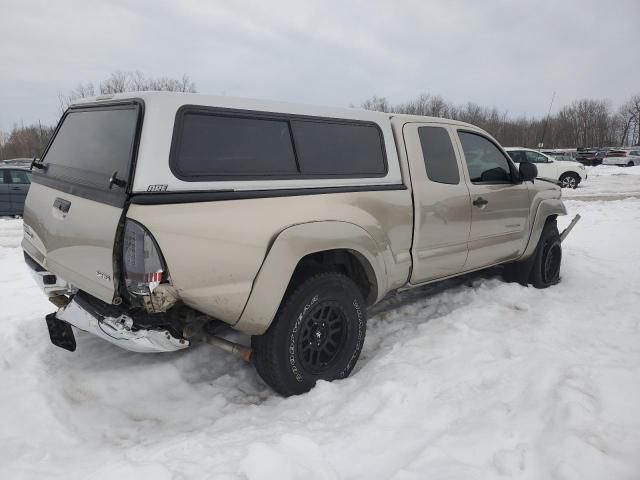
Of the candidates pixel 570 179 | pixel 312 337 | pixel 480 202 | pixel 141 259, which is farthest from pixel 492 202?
pixel 570 179

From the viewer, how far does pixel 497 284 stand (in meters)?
5.30

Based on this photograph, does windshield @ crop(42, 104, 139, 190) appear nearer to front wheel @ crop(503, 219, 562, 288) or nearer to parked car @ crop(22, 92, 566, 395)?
parked car @ crop(22, 92, 566, 395)

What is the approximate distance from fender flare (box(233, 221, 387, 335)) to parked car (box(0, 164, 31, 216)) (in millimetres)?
11535

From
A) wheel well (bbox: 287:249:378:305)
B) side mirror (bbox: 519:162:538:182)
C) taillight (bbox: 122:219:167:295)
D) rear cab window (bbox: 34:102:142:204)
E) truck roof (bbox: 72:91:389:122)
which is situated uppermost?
truck roof (bbox: 72:91:389:122)

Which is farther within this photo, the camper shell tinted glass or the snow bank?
the camper shell tinted glass

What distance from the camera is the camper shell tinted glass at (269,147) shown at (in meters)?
2.67

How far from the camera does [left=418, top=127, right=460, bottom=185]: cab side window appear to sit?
4.00 metres

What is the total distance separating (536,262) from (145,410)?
14.1 feet

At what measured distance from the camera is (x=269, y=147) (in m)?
3.01

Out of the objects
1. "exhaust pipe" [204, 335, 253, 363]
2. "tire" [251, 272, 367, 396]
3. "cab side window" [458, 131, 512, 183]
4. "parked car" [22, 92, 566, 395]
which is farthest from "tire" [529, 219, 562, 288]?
"exhaust pipe" [204, 335, 253, 363]

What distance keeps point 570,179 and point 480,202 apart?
18.0 m

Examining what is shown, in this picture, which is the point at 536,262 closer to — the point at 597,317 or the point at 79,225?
the point at 597,317

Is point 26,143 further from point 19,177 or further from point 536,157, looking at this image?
point 536,157

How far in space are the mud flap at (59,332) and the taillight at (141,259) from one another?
1.07 meters
